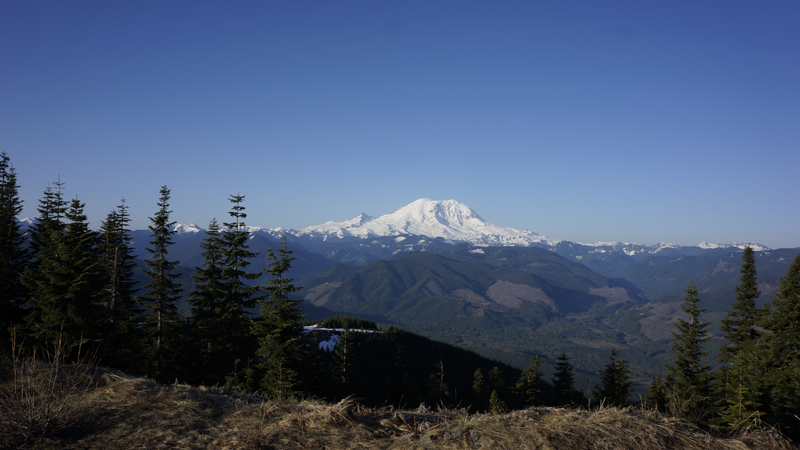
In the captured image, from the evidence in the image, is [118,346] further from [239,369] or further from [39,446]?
[39,446]

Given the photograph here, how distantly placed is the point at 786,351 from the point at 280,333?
115 feet

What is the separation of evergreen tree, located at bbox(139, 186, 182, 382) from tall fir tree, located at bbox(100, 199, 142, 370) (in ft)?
→ 2.85

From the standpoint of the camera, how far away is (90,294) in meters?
17.6

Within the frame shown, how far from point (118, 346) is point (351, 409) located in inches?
736

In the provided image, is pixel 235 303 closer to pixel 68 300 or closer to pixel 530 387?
pixel 68 300

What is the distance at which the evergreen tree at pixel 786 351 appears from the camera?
721 inches

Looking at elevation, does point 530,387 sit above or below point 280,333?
below

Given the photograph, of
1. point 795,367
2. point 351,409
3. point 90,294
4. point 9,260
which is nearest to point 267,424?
point 351,409

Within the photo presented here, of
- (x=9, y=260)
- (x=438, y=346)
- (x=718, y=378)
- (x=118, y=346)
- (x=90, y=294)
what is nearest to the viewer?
(x=90, y=294)

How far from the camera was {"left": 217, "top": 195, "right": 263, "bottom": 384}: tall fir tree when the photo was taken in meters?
26.0

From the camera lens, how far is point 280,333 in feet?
77.3

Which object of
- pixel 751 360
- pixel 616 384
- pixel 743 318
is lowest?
pixel 616 384

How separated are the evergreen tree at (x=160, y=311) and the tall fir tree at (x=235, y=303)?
10.1 feet

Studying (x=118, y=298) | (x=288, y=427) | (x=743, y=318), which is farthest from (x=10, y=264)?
(x=743, y=318)
